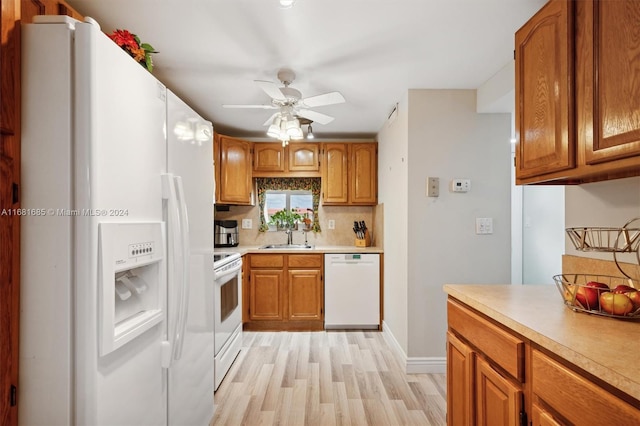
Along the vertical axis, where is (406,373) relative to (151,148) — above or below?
below

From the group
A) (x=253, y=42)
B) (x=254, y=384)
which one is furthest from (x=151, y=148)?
(x=254, y=384)

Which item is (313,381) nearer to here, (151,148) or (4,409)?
(4,409)

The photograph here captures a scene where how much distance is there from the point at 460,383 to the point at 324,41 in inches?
77.8

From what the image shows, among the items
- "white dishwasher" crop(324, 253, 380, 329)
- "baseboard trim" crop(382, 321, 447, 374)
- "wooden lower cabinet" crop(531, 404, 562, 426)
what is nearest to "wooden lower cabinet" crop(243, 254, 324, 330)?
"white dishwasher" crop(324, 253, 380, 329)

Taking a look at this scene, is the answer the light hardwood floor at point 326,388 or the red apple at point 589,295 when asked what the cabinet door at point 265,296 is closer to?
the light hardwood floor at point 326,388

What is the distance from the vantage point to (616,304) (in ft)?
3.39

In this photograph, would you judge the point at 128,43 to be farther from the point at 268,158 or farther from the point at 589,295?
the point at 268,158

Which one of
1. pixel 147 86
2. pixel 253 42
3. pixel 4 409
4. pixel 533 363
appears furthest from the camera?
pixel 253 42

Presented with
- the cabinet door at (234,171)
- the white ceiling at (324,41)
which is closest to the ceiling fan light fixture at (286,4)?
the white ceiling at (324,41)

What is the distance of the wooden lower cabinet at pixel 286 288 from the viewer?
3.55 metres

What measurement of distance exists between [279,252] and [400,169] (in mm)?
1635

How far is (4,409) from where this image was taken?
868 millimetres

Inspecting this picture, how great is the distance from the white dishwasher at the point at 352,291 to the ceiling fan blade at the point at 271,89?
1.88 meters

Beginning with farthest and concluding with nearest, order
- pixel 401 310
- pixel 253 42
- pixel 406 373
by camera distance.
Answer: pixel 401 310, pixel 406 373, pixel 253 42
